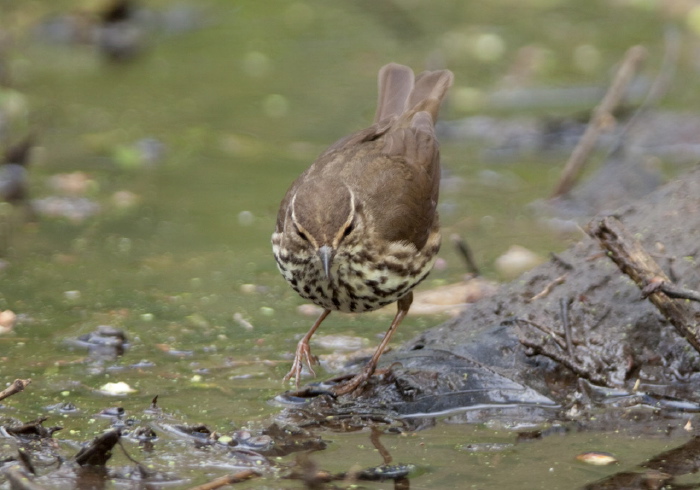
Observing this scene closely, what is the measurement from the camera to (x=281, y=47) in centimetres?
1208

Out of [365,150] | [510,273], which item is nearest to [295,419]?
[365,150]

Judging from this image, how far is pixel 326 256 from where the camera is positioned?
442 centimetres

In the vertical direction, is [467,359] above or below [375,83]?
below

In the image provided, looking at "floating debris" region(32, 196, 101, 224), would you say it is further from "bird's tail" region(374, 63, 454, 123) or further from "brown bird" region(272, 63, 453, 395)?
"brown bird" region(272, 63, 453, 395)

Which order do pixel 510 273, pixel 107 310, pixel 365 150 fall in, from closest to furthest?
pixel 365 150, pixel 107 310, pixel 510 273

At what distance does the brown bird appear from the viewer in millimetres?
4539

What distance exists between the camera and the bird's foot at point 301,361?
4.86 m

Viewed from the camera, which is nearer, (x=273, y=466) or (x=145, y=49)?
(x=273, y=466)

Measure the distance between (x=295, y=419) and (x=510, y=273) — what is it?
251cm

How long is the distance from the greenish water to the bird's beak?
62 cm

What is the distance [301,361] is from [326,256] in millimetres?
768

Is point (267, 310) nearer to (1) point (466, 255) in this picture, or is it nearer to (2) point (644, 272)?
(1) point (466, 255)

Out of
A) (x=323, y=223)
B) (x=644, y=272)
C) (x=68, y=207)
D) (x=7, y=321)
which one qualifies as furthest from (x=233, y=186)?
(x=644, y=272)

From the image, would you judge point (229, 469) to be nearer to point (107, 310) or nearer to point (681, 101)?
point (107, 310)
